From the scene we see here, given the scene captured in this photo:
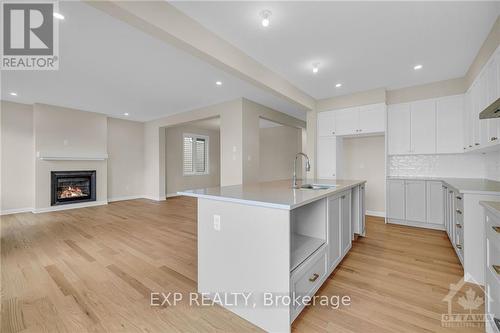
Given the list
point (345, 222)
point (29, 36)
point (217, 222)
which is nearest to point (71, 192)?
point (29, 36)

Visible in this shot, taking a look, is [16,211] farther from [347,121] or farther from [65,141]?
[347,121]

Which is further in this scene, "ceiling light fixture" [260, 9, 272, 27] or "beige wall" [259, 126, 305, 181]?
"beige wall" [259, 126, 305, 181]

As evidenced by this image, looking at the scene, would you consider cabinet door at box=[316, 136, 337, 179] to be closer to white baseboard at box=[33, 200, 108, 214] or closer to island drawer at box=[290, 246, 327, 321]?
island drawer at box=[290, 246, 327, 321]

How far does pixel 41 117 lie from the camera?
529 cm

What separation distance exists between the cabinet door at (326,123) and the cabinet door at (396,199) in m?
1.55

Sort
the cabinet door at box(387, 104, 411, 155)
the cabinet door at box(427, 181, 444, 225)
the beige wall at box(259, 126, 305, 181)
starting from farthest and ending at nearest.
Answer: the beige wall at box(259, 126, 305, 181)
the cabinet door at box(387, 104, 411, 155)
the cabinet door at box(427, 181, 444, 225)

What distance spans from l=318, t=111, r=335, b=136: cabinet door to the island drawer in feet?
10.9

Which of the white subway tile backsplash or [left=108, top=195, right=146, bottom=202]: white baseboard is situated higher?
the white subway tile backsplash

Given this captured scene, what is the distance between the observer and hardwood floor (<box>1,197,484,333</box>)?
1604 millimetres

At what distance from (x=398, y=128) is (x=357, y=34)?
2540mm

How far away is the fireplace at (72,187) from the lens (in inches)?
217

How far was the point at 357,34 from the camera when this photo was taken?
2.46 metres

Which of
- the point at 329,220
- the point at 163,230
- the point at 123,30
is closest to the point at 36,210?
the point at 163,230

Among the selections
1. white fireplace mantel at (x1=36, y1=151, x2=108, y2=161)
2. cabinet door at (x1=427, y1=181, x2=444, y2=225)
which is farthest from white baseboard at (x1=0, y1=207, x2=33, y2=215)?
cabinet door at (x1=427, y1=181, x2=444, y2=225)
